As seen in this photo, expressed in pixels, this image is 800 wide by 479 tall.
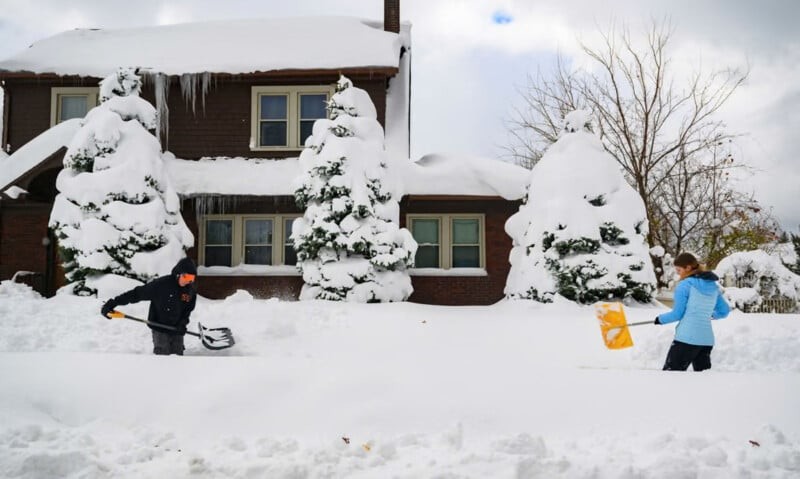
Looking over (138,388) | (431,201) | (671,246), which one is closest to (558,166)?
(431,201)

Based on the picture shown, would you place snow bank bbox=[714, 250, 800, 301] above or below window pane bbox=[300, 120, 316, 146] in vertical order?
below

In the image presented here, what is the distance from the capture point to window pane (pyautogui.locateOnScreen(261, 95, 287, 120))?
16.0 meters

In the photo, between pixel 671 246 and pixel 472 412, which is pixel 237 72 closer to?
pixel 472 412

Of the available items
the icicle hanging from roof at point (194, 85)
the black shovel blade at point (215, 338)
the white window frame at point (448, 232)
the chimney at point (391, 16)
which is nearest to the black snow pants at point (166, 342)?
the black shovel blade at point (215, 338)

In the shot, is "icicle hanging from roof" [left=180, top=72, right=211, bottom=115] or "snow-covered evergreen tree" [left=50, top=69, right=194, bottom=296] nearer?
"snow-covered evergreen tree" [left=50, top=69, right=194, bottom=296]

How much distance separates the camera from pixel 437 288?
50.4 feet

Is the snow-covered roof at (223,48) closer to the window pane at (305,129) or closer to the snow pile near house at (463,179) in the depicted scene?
the window pane at (305,129)

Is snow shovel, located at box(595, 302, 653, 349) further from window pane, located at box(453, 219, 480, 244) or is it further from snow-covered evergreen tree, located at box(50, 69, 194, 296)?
window pane, located at box(453, 219, 480, 244)

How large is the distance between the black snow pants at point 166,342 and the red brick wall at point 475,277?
27.1ft

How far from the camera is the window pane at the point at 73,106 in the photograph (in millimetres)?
16109

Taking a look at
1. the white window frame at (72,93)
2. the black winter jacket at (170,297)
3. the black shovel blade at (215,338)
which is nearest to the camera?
the black winter jacket at (170,297)

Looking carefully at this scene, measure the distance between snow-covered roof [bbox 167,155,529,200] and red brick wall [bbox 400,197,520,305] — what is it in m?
0.51

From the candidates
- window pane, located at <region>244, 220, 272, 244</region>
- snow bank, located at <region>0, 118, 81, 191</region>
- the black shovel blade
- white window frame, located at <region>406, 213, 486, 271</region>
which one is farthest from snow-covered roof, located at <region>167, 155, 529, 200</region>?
the black shovel blade

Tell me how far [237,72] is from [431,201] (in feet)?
18.9
